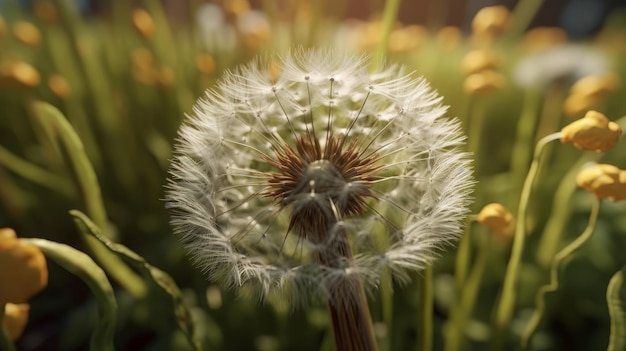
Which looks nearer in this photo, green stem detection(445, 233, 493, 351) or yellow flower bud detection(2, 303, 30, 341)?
yellow flower bud detection(2, 303, 30, 341)

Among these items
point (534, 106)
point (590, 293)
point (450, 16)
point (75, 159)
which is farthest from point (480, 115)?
point (450, 16)

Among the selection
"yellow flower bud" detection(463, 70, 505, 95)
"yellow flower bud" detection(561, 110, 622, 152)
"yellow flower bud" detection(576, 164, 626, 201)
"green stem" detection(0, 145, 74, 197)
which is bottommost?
"green stem" detection(0, 145, 74, 197)

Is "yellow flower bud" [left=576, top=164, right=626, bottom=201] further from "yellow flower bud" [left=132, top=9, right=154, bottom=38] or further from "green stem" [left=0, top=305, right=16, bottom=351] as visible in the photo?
"yellow flower bud" [left=132, top=9, right=154, bottom=38]

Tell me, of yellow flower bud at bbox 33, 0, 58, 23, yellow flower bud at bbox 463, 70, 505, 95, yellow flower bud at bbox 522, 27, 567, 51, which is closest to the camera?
yellow flower bud at bbox 463, 70, 505, 95

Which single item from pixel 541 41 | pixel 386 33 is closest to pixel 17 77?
pixel 386 33

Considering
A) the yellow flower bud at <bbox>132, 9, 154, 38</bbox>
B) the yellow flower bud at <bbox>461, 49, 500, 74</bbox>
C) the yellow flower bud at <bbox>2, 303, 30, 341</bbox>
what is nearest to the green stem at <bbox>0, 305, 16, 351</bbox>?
the yellow flower bud at <bbox>2, 303, 30, 341</bbox>

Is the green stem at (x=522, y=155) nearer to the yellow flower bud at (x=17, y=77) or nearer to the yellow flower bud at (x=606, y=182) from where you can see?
the yellow flower bud at (x=606, y=182)
